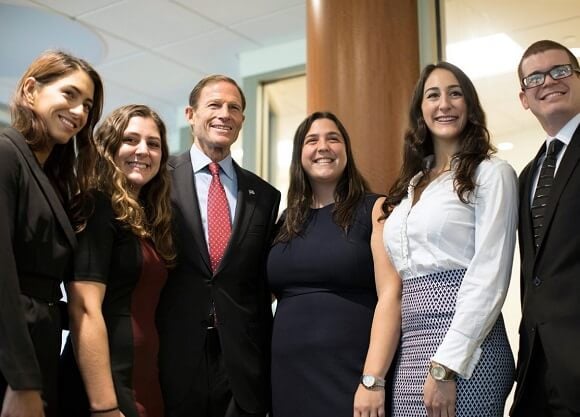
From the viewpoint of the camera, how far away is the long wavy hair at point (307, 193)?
7.70ft

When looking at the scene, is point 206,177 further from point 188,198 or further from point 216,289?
point 216,289

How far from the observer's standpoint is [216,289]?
2230mm

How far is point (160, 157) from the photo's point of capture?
2291 mm

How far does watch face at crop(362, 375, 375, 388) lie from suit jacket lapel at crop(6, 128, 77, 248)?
96 cm

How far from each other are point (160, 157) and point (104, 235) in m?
0.44

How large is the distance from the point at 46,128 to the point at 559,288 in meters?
1.42

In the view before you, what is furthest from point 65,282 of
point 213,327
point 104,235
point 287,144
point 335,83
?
point 287,144

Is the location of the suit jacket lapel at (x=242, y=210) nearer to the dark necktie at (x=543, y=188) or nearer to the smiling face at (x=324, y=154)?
the smiling face at (x=324, y=154)

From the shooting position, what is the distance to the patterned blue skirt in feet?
6.02

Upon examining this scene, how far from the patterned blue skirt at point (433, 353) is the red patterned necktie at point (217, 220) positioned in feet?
2.18

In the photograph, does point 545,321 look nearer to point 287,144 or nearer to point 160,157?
point 160,157

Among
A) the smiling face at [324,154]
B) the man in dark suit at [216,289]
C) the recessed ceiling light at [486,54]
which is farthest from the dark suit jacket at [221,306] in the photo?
the recessed ceiling light at [486,54]

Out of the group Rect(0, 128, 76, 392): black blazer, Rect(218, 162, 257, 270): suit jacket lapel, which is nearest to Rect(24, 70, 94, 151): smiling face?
Rect(0, 128, 76, 392): black blazer

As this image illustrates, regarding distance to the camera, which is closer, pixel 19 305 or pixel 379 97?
pixel 19 305
